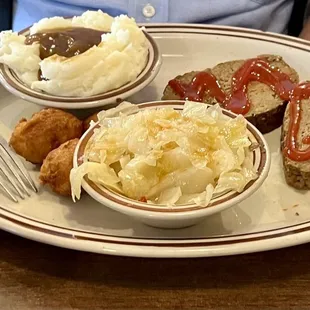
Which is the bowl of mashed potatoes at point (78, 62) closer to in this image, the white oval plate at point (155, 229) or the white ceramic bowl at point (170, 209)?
the white oval plate at point (155, 229)

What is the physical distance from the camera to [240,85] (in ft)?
6.25

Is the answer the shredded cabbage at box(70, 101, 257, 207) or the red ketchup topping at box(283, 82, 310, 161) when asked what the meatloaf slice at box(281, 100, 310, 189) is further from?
the shredded cabbage at box(70, 101, 257, 207)

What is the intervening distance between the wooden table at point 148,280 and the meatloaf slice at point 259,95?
506 mm

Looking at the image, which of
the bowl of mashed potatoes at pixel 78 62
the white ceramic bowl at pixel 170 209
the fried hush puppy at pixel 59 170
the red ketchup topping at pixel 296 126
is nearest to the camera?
the white ceramic bowl at pixel 170 209

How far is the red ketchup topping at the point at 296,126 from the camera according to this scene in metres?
1.62

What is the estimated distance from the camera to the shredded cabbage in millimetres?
1354

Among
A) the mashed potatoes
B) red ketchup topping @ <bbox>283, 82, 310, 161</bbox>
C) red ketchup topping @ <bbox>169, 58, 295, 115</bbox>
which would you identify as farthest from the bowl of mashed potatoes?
red ketchup topping @ <bbox>283, 82, 310, 161</bbox>

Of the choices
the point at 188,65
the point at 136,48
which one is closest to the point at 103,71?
the point at 136,48

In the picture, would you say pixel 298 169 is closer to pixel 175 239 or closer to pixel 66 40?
pixel 175 239

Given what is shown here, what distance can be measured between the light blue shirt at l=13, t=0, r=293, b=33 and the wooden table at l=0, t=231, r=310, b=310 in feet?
3.67

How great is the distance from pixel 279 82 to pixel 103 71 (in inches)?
21.8

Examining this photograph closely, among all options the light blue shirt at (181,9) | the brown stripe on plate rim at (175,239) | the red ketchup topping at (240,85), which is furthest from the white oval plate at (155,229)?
the light blue shirt at (181,9)

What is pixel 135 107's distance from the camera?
1.63 metres

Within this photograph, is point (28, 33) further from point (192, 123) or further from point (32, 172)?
point (192, 123)
